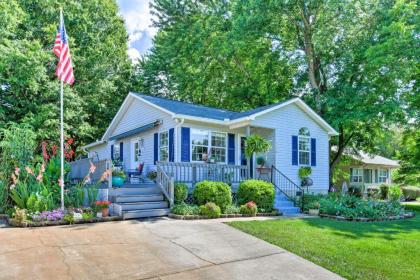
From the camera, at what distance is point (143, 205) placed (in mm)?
10828

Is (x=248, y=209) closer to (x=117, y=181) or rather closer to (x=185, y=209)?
(x=185, y=209)

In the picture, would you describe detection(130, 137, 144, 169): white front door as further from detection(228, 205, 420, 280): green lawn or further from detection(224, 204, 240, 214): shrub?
detection(228, 205, 420, 280): green lawn

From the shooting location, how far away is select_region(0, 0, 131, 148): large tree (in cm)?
1866

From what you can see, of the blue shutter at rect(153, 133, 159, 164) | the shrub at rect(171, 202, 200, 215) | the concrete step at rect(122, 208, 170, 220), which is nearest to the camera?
the concrete step at rect(122, 208, 170, 220)

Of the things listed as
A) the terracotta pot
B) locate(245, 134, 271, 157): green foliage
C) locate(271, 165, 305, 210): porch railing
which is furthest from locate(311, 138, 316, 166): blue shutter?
the terracotta pot

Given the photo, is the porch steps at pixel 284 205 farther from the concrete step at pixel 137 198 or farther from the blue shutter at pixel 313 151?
the concrete step at pixel 137 198

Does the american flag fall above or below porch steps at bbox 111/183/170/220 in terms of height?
above

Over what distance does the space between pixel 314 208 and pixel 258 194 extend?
2.32 m

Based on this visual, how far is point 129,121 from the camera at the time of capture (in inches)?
717

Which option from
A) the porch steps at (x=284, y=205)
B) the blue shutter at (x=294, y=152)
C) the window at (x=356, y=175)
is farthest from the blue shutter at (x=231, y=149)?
the window at (x=356, y=175)

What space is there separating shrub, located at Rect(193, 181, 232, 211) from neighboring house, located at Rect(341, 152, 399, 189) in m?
19.8

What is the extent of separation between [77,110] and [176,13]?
1083cm

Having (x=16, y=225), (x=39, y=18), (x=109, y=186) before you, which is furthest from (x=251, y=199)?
(x=39, y=18)

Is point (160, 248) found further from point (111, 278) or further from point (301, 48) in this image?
point (301, 48)
